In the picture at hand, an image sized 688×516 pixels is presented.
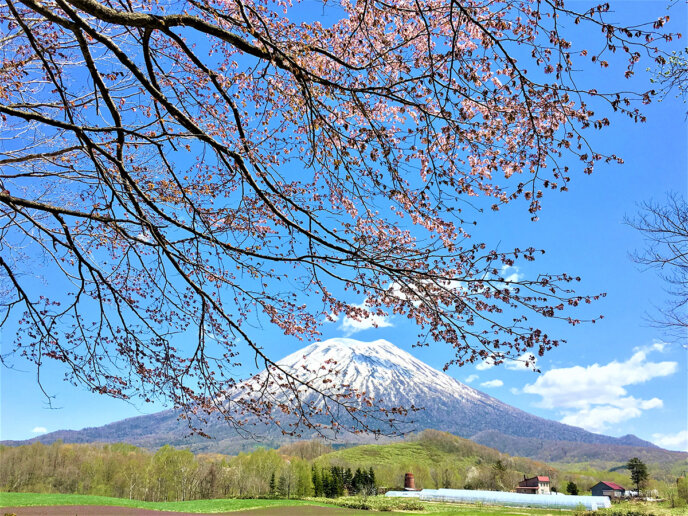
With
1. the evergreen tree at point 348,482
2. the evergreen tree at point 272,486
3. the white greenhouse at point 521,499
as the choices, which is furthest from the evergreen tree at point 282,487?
the white greenhouse at point 521,499

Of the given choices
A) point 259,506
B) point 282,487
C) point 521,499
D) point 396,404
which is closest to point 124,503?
point 259,506

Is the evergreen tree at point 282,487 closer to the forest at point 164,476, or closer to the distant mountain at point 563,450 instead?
the forest at point 164,476

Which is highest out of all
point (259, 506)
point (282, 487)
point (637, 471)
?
point (259, 506)

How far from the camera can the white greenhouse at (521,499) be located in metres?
37.2

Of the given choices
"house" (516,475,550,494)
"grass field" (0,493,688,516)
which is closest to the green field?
"grass field" (0,493,688,516)

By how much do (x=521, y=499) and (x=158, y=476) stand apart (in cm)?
3630

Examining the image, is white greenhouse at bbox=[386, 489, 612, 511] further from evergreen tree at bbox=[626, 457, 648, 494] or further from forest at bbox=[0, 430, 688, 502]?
evergreen tree at bbox=[626, 457, 648, 494]

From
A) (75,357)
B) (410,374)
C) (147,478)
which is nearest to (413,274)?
(75,357)

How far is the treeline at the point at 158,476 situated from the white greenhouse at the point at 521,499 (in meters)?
8.35

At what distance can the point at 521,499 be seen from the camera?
131 ft

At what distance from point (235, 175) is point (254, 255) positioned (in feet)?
3.13

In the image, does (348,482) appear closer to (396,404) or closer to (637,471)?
(637,471)

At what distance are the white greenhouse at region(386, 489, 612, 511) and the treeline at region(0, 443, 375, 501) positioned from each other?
835cm

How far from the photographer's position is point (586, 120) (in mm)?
3613
